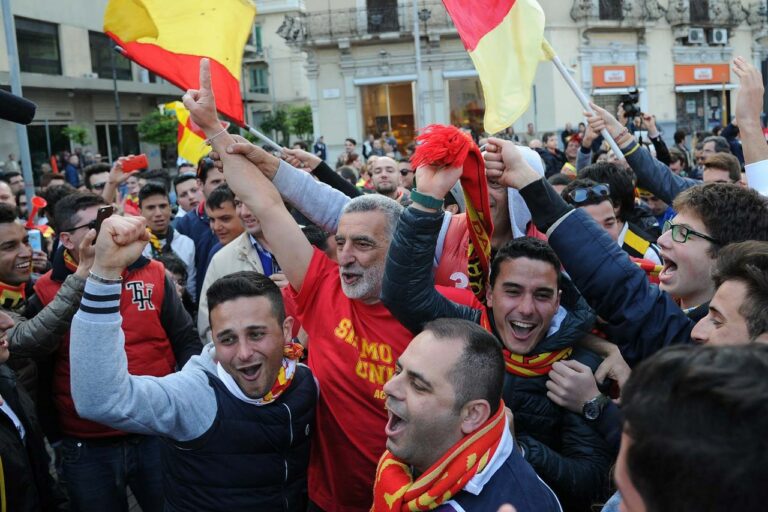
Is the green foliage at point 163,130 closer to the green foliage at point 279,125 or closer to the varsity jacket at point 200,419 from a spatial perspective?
the green foliage at point 279,125

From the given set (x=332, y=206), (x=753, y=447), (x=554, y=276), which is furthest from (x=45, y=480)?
(x=753, y=447)

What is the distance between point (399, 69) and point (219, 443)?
2871cm

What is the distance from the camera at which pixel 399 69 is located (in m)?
29.9

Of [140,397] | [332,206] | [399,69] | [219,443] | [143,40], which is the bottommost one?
[219,443]

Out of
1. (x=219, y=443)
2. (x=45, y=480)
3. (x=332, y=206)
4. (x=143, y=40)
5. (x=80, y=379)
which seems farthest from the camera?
(x=143, y=40)

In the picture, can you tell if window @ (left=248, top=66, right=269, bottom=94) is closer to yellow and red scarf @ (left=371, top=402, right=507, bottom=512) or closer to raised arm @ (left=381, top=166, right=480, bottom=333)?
raised arm @ (left=381, top=166, right=480, bottom=333)

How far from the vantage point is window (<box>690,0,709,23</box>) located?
32.1 meters

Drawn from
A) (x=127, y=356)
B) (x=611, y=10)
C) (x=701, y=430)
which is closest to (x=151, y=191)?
(x=127, y=356)

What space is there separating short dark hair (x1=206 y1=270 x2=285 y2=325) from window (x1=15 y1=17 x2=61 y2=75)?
89.6 feet

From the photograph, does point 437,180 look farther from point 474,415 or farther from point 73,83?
point 73,83

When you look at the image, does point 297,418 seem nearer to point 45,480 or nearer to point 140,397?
point 140,397

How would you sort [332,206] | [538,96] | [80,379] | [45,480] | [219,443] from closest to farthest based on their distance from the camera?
1. [80,379]
2. [219,443]
3. [45,480]
4. [332,206]
5. [538,96]

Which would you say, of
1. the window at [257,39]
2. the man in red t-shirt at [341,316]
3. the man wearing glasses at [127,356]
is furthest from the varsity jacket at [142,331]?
the window at [257,39]

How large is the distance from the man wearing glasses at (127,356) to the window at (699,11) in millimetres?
33759
